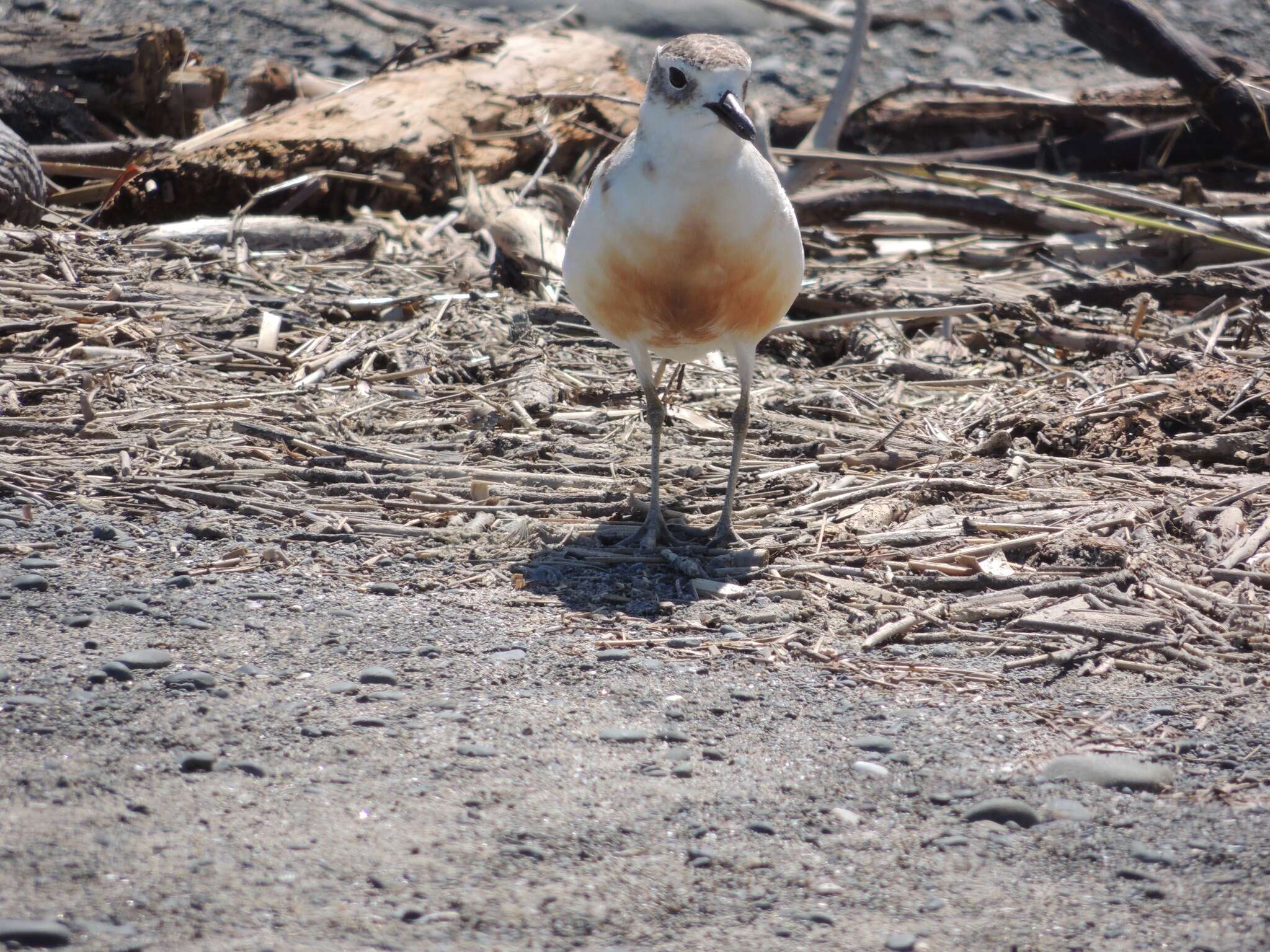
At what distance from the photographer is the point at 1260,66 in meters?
8.61

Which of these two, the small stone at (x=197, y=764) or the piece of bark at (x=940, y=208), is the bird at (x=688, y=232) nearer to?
the small stone at (x=197, y=764)

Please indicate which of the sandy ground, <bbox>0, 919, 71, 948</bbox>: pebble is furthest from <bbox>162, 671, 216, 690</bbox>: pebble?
<bbox>0, 919, 71, 948</bbox>: pebble

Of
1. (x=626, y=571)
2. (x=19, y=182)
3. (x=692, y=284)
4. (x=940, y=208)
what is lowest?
(x=626, y=571)

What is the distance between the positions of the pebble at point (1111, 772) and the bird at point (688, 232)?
66.3 inches

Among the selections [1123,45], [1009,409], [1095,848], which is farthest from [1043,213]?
[1095,848]

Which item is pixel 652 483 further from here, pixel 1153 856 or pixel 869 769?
pixel 1153 856

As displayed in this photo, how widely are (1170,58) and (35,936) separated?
801 cm

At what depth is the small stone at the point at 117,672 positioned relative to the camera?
351 cm

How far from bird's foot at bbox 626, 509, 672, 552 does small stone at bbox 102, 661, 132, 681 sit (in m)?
1.81

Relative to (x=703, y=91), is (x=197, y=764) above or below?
below

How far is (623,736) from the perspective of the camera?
3381 millimetres

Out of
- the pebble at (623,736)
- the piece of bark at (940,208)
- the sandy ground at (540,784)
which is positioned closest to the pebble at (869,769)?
the sandy ground at (540,784)

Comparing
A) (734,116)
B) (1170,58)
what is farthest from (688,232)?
(1170,58)

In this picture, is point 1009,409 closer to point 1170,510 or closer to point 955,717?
point 1170,510
